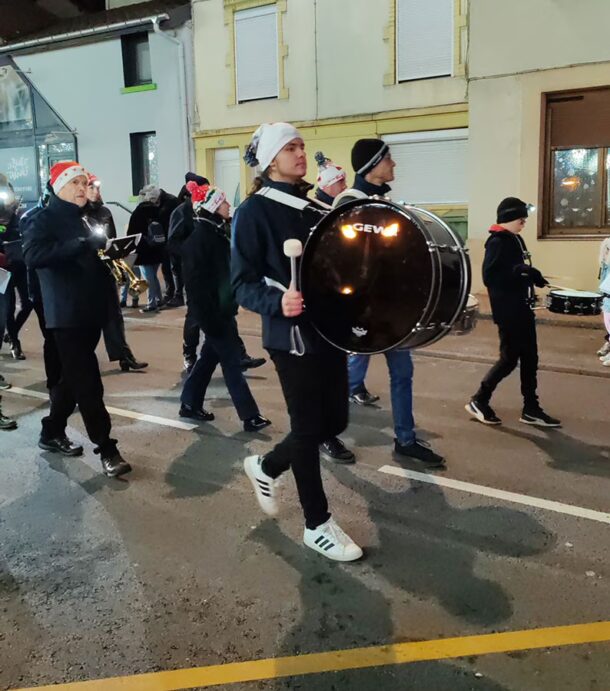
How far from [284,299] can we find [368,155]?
70.3 inches

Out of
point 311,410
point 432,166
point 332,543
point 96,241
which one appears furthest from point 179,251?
point 432,166

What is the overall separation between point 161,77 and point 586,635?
55.4 ft

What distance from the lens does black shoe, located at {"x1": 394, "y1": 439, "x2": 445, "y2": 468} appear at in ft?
16.0

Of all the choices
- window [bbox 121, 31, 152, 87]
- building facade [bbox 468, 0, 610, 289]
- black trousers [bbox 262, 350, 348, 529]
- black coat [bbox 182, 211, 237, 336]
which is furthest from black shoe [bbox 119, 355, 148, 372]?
window [bbox 121, 31, 152, 87]

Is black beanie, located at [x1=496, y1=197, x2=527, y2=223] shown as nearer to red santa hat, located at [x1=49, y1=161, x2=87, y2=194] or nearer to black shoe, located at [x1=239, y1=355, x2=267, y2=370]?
red santa hat, located at [x1=49, y1=161, x2=87, y2=194]

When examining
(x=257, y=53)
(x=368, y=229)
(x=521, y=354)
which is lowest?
(x=521, y=354)

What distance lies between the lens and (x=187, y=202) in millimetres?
8570

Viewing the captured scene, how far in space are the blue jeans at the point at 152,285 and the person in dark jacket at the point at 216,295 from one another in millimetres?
6760

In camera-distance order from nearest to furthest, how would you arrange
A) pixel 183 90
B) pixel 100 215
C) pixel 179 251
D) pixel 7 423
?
1. pixel 7 423
2. pixel 179 251
3. pixel 100 215
4. pixel 183 90

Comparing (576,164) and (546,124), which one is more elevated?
(546,124)

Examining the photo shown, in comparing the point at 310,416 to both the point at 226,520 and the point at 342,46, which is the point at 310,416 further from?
the point at 342,46

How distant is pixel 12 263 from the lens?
8.41 meters

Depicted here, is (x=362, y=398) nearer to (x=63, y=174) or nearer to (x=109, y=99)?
(x=63, y=174)

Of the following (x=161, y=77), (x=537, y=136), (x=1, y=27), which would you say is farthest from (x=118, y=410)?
(x=1, y=27)
